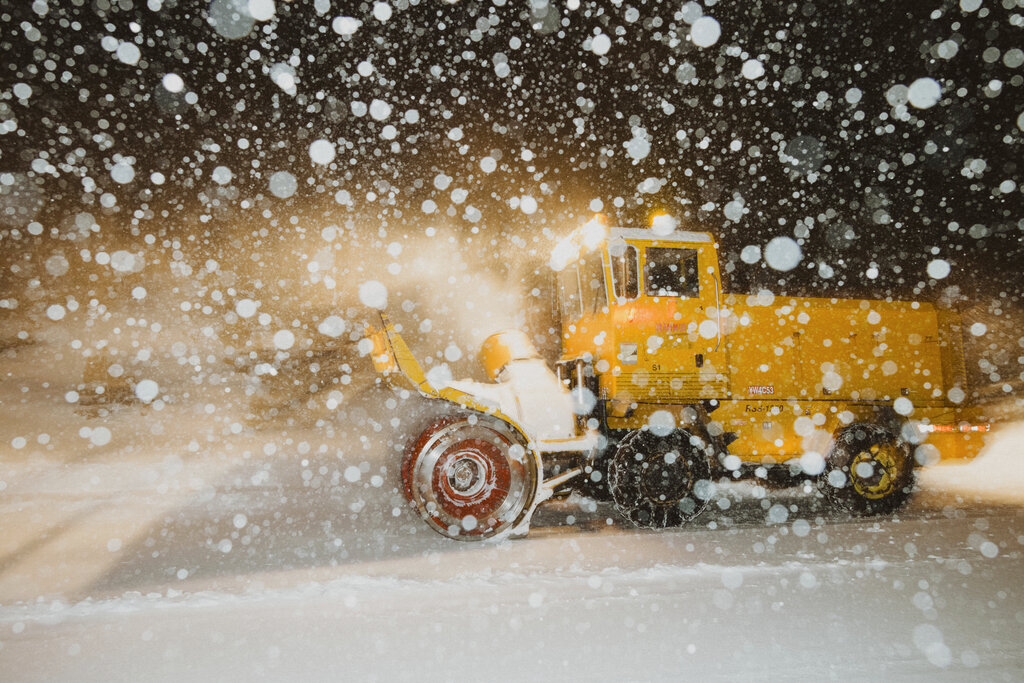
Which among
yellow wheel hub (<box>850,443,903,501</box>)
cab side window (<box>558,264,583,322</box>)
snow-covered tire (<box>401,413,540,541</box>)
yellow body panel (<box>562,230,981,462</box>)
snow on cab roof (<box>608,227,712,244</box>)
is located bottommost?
yellow wheel hub (<box>850,443,903,501</box>)

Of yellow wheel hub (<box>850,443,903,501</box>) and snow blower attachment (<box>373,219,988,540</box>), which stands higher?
snow blower attachment (<box>373,219,988,540</box>)

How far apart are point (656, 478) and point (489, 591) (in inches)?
86.4

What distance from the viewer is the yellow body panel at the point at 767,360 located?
5.29 metres

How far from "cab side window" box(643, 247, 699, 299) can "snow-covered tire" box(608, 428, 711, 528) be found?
1.39 meters

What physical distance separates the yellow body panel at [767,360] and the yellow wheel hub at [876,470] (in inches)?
13.7

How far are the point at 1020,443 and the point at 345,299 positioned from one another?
16.6 metres

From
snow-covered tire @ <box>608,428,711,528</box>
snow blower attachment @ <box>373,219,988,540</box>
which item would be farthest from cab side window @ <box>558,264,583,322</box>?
snow-covered tire @ <box>608,428,711,528</box>

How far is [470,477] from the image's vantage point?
14.8 feet

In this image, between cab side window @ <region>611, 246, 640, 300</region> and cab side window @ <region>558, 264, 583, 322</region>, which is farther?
cab side window @ <region>558, 264, 583, 322</region>

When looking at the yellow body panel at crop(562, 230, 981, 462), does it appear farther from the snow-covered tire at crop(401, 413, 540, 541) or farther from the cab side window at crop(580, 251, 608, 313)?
the snow-covered tire at crop(401, 413, 540, 541)

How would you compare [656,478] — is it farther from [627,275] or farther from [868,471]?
[868,471]

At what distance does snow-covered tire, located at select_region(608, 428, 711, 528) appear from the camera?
16.1 ft

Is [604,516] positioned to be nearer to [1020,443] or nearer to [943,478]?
[943,478]

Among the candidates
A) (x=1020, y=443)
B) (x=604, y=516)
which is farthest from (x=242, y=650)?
(x=1020, y=443)
